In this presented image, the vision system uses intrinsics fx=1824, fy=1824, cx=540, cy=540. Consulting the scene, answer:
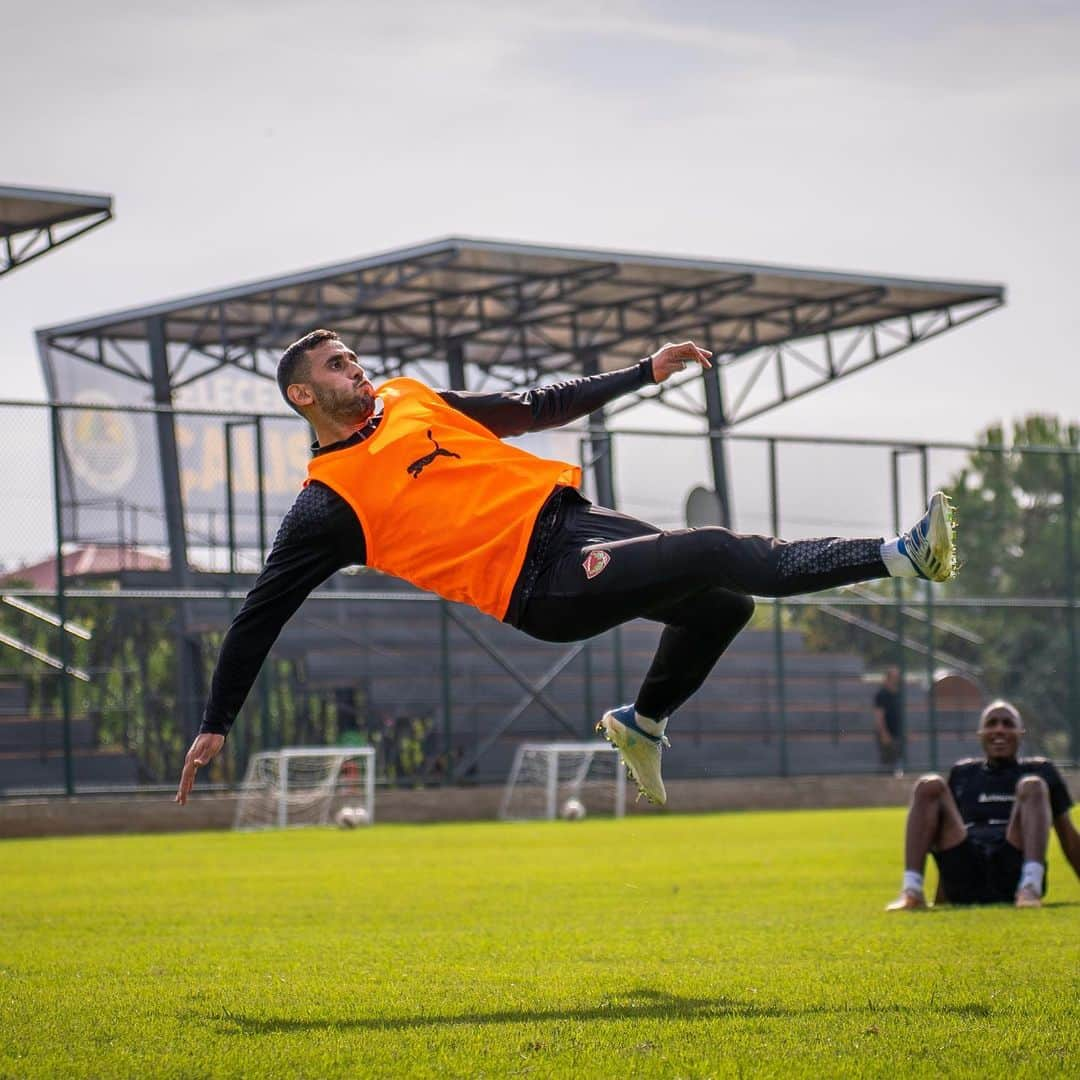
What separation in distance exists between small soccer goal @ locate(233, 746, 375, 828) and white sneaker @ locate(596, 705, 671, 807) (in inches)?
523

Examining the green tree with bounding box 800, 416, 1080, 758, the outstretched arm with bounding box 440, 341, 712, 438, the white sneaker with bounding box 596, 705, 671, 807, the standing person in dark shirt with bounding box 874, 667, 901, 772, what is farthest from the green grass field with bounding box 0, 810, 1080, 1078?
the green tree with bounding box 800, 416, 1080, 758

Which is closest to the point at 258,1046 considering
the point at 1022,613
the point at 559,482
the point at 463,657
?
the point at 559,482

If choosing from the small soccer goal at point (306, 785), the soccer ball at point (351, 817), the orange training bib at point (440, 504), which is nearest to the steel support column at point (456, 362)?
the small soccer goal at point (306, 785)

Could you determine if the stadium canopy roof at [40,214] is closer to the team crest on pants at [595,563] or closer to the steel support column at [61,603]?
the steel support column at [61,603]

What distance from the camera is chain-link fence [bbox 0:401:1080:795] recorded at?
1934 cm

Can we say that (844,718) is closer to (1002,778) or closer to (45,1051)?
(1002,778)

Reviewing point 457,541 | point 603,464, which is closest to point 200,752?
point 457,541

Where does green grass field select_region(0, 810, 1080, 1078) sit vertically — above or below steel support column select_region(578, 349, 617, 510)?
below

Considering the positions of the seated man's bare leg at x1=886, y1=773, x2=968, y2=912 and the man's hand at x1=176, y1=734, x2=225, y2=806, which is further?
the seated man's bare leg at x1=886, y1=773, x2=968, y2=912

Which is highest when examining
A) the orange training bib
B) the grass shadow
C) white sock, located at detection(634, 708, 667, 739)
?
the orange training bib

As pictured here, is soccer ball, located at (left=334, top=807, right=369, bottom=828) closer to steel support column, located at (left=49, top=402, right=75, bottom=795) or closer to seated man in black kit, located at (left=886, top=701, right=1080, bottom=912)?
steel support column, located at (left=49, top=402, right=75, bottom=795)

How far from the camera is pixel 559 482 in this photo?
6.72m

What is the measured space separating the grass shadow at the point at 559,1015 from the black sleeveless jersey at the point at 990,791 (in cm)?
425

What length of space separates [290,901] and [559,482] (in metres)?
A: 4.75
